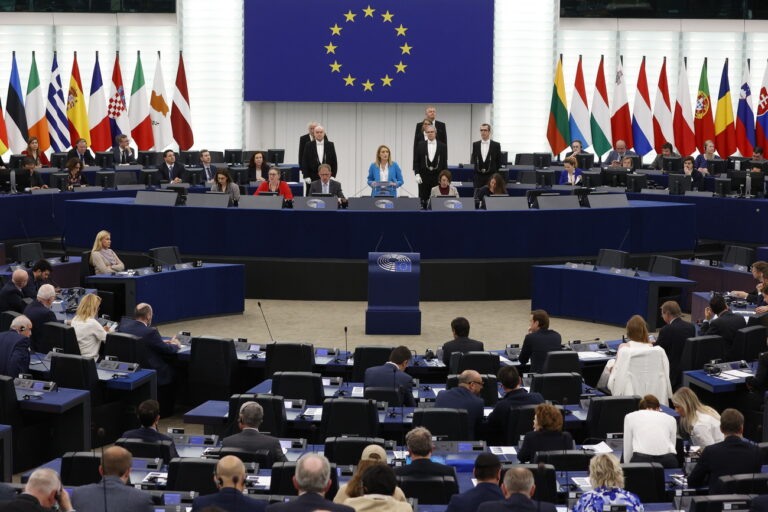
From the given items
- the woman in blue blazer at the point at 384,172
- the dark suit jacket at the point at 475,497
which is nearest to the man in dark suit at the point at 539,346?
the dark suit jacket at the point at 475,497

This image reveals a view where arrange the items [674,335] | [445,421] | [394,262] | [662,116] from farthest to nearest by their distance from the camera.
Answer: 1. [662,116]
2. [394,262]
3. [674,335]
4. [445,421]

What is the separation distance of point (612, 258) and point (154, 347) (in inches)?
304

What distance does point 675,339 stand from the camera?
12.7 metres

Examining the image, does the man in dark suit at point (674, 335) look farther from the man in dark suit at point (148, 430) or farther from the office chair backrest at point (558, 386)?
the man in dark suit at point (148, 430)

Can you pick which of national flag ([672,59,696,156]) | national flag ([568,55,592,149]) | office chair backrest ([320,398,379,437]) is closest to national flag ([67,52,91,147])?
national flag ([568,55,592,149])

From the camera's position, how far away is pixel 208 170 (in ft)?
79.7

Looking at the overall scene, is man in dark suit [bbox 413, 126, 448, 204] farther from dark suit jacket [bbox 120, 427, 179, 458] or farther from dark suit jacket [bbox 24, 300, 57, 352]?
dark suit jacket [bbox 120, 427, 179, 458]

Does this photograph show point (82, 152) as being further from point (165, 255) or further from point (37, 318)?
point (37, 318)

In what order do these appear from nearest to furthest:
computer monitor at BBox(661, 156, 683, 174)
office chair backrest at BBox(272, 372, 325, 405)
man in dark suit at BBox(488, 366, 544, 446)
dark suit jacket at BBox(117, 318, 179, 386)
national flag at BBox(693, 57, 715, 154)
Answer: man in dark suit at BBox(488, 366, 544, 446), office chair backrest at BBox(272, 372, 325, 405), dark suit jacket at BBox(117, 318, 179, 386), computer monitor at BBox(661, 156, 683, 174), national flag at BBox(693, 57, 715, 154)

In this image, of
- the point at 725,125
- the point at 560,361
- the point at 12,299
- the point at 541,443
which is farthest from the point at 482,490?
the point at 725,125

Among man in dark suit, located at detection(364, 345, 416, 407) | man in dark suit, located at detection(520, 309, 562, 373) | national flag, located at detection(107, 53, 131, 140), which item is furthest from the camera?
national flag, located at detection(107, 53, 131, 140)

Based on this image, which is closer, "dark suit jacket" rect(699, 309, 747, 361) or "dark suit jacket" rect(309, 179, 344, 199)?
"dark suit jacket" rect(699, 309, 747, 361)

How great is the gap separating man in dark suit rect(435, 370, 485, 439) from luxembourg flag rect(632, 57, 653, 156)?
18.7 metres

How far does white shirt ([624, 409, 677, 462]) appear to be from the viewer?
905 centimetres
